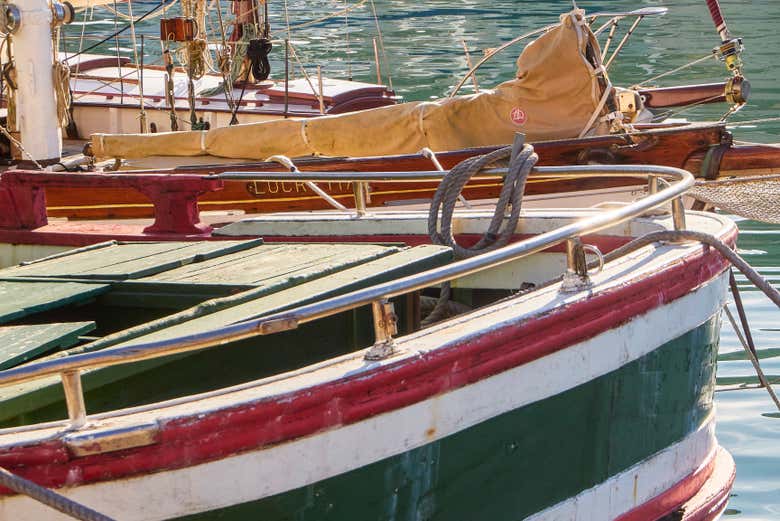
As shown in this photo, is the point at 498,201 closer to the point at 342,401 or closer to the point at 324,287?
the point at 324,287

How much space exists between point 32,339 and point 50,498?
1.09 m

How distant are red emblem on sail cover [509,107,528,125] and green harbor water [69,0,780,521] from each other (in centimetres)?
213

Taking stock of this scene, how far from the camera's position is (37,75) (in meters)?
9.46

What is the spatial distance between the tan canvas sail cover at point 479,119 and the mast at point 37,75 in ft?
4.34

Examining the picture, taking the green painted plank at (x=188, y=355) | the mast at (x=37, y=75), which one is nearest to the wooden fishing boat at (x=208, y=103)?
the mast at (x=37, y=75)

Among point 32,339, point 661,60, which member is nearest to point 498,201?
point 32,339

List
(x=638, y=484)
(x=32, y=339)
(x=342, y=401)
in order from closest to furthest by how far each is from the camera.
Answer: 1. (x=342, y=401)
2. (x=32, y=339)
3. (x=638, y=484)

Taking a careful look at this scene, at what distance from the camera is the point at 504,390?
13.3 ft

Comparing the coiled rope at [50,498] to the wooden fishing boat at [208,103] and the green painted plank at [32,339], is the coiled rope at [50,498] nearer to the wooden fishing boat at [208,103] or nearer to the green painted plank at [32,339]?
the green painted plank at [32,339]

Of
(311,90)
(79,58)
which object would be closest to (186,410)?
(311,90)

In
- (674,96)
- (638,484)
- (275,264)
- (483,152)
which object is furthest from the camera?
(674,96)

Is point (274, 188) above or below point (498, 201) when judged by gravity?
below

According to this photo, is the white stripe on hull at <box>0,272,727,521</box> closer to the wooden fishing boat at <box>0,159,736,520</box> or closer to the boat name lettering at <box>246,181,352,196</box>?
the wooden fishing boat at <box>0,159,736,520</box>

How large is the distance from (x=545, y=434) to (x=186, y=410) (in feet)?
4.43
